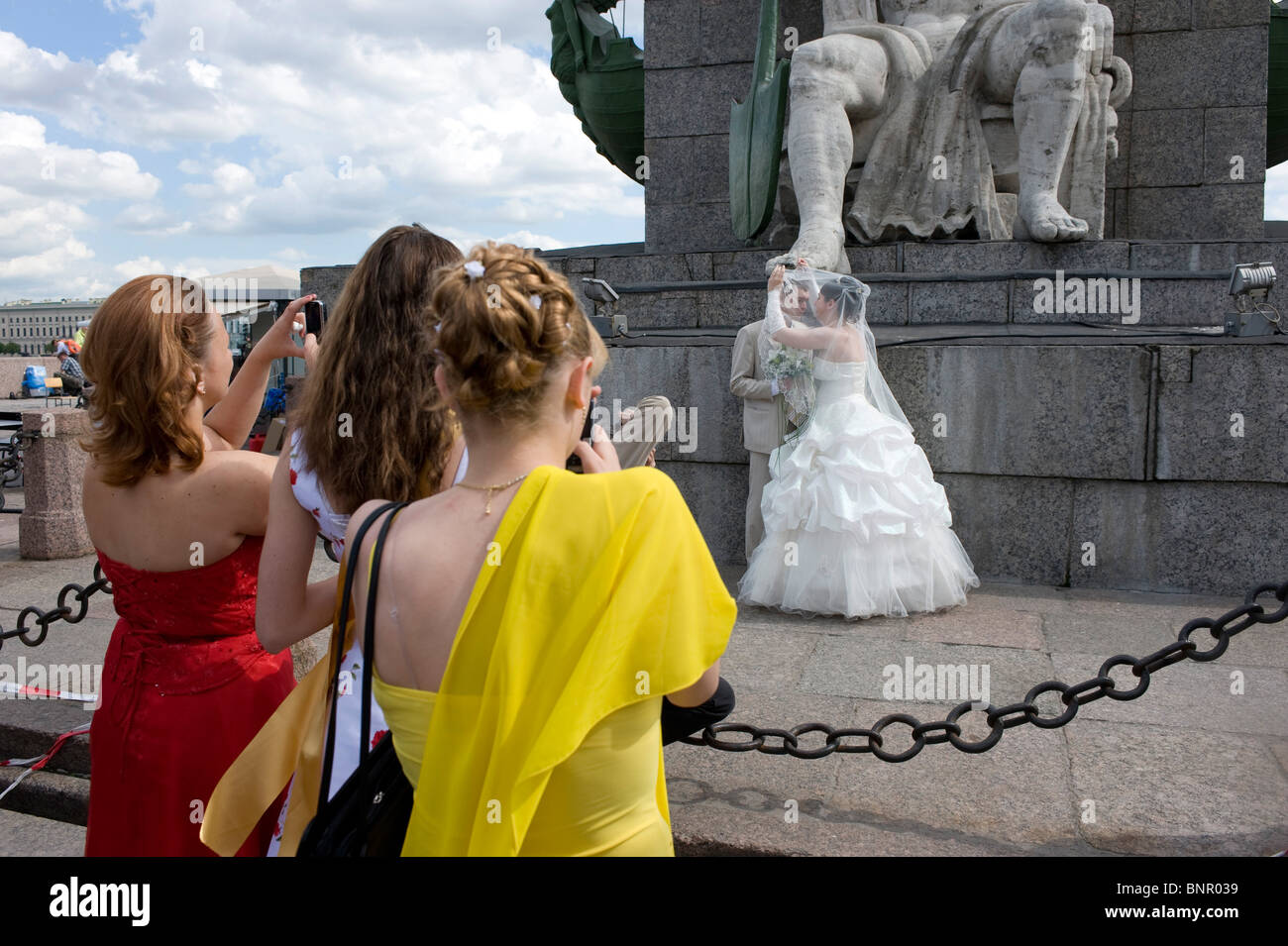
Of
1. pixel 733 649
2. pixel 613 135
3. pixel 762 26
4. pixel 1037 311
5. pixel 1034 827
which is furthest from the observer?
pixel 613 135

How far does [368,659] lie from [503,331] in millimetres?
577

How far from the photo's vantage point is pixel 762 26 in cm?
801

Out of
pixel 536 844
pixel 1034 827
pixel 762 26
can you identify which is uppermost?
pixel 762 26

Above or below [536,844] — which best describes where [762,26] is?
above

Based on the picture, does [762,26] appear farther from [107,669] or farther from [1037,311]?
[107,669]

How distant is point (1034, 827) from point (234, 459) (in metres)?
2.44

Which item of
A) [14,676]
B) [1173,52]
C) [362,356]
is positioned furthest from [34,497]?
[1173,52]

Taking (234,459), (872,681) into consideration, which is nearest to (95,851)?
(234,459)

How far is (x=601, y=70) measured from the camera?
11445 millimetres

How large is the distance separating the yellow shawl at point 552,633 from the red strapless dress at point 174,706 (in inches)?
40.3

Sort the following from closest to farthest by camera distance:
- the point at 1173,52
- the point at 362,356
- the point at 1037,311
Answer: the point at 362,356 → the point at 1037,311 → the point at 1173,52

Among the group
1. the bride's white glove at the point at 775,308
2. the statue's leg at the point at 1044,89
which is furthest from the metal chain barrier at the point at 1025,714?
the statue's leg at the point at 1044,89

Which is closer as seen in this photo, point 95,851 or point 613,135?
point 95,851

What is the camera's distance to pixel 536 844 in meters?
1.69
